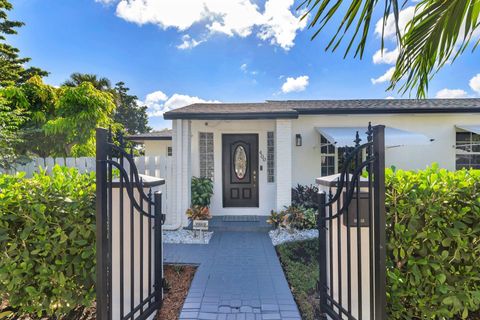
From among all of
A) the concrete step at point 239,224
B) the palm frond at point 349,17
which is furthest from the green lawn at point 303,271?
the palm frond at point 349,17

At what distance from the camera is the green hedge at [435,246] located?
6.89 ft

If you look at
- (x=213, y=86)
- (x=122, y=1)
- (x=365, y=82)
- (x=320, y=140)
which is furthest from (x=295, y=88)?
(x=122, y=1)

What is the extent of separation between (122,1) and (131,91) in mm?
32891

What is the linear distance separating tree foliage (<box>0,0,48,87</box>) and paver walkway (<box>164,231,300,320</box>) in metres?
17.1

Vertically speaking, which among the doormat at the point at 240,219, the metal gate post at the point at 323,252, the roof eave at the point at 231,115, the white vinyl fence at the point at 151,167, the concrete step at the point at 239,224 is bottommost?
the concrete step at the point at 239,224

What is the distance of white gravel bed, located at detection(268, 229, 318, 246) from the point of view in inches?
226

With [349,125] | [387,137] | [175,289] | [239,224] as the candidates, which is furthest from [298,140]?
[175,289]

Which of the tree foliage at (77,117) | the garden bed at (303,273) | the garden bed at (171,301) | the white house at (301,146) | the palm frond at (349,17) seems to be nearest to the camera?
the palm frond at (349,17)

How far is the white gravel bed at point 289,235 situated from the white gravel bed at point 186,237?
165 centimetres

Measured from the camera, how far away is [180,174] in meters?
6.66

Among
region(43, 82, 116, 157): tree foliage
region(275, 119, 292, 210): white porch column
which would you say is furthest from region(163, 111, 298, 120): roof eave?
region(43, 82, 116, 157): tree foliage

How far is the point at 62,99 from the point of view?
33.8ft

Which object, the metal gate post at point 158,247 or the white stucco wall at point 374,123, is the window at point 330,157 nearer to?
the white stucco wall at point 374,123

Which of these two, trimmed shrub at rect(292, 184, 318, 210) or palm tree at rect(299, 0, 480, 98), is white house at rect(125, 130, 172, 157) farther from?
palm tree at rect(299, 0, 480, 98)
